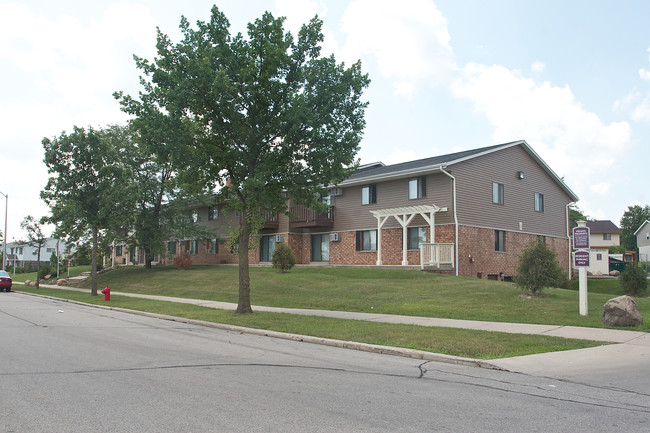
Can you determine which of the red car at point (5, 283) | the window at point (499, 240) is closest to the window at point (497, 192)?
the window at point (499, 240)

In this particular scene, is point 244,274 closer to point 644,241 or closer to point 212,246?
point 212,246

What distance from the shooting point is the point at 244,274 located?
1669 cm

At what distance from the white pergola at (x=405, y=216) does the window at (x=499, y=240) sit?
4.67 metres

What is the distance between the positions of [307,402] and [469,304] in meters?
11.6

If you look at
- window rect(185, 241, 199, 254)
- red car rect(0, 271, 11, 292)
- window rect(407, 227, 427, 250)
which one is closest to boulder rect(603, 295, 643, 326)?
window rect(407, 227, 427, 250)

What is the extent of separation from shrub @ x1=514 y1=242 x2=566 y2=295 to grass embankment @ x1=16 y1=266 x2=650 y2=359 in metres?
0.53

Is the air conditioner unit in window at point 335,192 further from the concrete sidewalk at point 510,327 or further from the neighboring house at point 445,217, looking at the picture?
the concrete sidewalk at point 510,327

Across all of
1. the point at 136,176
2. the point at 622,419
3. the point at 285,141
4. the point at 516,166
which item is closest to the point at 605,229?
the point at 516,166

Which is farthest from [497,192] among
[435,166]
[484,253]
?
[435,166]

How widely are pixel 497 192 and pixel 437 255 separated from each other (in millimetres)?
6881

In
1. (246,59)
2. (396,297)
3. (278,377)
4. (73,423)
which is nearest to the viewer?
(73,423)

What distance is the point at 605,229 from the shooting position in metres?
74.2

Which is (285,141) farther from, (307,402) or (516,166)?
(516,166)

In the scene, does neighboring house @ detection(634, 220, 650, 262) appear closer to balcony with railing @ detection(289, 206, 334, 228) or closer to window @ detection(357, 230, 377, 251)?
window @ detection(357, 230, 377, 251)
